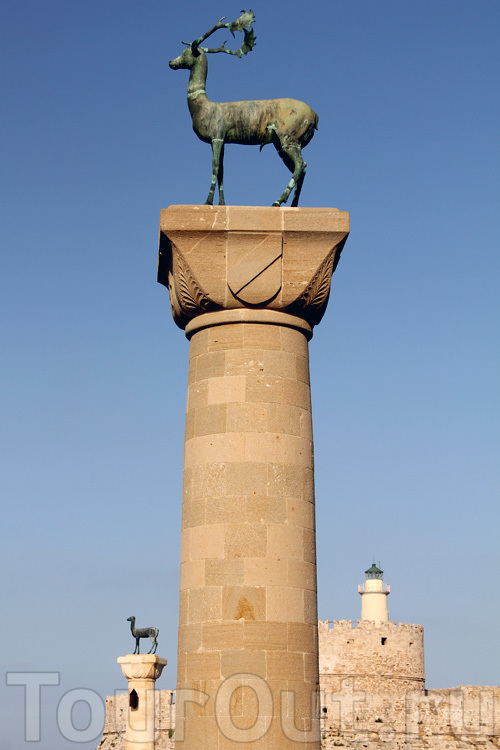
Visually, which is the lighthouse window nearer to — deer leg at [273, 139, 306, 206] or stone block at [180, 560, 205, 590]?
stone block at [180, 560, 205, 590]

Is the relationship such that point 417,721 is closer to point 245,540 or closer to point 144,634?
point 144,634

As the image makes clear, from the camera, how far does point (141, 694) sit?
25141 millimetres

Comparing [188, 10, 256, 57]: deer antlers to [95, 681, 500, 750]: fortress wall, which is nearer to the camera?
[188, 10, 256, 57]: deer antlers

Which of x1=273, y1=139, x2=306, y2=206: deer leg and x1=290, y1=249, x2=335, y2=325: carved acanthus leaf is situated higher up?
x1=273, y1=139, x2=306, y2=206: deer leg

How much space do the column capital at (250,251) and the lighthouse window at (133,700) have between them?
51.9ft

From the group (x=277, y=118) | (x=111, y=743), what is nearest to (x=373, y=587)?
(x=111, y=743)

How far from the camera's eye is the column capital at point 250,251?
454 inches

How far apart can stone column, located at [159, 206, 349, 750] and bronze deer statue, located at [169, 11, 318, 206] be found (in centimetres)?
95

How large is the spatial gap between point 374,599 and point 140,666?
5091 cm

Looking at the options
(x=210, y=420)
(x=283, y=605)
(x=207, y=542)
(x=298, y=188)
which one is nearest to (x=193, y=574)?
(x=207, y=542)

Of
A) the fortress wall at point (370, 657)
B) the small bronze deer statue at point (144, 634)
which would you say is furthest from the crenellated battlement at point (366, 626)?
the small bronze deer statue at point (144, 634)

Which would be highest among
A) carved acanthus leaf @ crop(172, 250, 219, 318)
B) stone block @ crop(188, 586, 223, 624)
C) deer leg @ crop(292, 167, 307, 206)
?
deer leg @ crop(292, 167, 307, 206)

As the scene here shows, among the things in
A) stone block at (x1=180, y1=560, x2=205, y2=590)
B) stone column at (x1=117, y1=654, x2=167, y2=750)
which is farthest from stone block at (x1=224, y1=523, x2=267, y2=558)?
stone column at (x1=117, y1=654, x2=167, y2=750)

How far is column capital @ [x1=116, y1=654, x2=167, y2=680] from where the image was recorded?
24.9m
